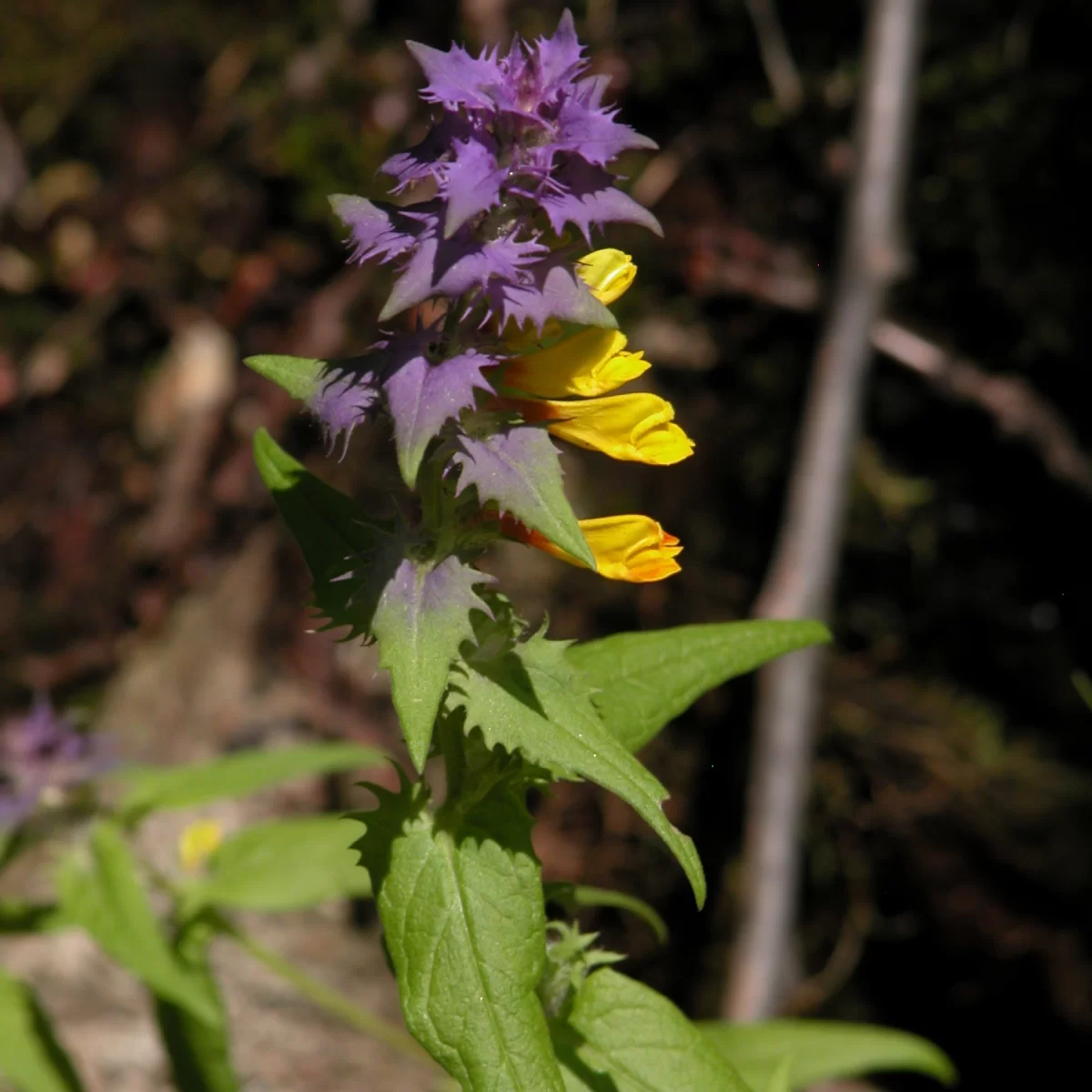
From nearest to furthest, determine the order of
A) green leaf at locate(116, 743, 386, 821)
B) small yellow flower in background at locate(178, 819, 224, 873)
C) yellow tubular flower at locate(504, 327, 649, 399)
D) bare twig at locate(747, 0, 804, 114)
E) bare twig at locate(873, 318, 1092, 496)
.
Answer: yellow tubular flower at locate(504, 327, 649, 399)
green leaf at locate(116, 743, 386, 821)
small yellow flower in background at locate(178, 819, 224, 873)
bare twig at locate(873, 318, 1092, 496)
bare twig at locate(747, 0, 804, 114)

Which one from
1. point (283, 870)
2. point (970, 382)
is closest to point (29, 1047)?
point (283, 870)

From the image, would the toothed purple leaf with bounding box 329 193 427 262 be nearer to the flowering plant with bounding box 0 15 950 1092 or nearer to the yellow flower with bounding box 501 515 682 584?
the flowering plant with bounding box 0 15 950 1092

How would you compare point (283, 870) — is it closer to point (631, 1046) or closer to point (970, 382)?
point (631, 1046)

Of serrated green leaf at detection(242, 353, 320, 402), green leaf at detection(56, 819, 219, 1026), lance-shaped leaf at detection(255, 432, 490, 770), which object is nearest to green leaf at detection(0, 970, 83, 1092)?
green leaf at detection(56, 819, 219, 1026)

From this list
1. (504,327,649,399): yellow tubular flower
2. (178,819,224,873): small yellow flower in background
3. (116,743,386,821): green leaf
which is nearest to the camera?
(504,327,649,399): yellow tubular flower

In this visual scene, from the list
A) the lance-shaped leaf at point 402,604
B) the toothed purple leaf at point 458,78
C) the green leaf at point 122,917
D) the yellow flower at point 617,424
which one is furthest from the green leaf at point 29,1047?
the toothed purple leaf at point 458,78
